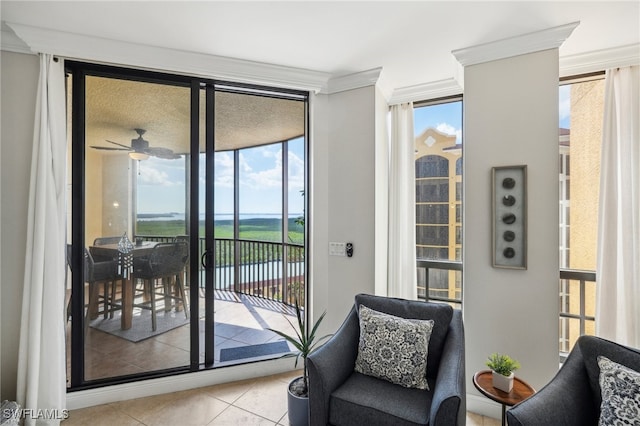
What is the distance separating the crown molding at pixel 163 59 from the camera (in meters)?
2.20

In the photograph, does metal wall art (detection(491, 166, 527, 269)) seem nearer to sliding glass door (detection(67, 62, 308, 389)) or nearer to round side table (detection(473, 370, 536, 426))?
round side table (detection(473, 370, 536, 426))

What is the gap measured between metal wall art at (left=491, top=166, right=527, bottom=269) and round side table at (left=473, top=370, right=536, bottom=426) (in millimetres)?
806

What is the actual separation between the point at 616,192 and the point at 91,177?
13.7ft

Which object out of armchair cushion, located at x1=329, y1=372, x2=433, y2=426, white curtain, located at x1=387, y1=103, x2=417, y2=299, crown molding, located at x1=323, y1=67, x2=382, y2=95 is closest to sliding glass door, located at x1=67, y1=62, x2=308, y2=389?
crown molding, located at x1=323, y1=67, x2=382, y2=95

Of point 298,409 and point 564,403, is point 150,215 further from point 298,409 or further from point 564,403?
point 564,403

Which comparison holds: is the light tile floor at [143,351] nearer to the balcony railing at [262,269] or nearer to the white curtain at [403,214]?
the balcony railing at [262,269]

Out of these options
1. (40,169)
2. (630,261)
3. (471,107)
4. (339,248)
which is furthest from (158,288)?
(630,261)

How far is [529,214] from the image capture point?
2.26 metres

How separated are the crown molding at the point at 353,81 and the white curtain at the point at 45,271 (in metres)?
2.20

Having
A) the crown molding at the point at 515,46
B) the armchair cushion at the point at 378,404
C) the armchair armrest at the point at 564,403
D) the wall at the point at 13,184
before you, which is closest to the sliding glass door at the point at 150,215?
the wall at the point at 13,184

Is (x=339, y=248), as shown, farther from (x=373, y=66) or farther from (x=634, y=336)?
(x=634, y=336)

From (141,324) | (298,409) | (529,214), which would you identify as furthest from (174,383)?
(529,214)

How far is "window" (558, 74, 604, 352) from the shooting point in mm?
2596

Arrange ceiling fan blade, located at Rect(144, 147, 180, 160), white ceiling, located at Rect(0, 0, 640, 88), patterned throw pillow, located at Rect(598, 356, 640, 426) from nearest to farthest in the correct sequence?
1. patterned throw pillow, located at Rect(598, 356, 640, 426)
2. white ceiling, located at Rect(0, 0, 640, 88)
3. ceiling fan blade, located at Rect(144, 147, 180, 160)
